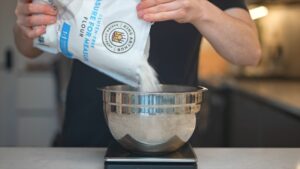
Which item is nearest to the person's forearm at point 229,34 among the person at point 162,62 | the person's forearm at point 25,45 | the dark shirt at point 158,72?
the person at point 162,62

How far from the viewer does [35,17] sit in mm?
976

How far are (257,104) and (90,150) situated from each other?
196 centimetres

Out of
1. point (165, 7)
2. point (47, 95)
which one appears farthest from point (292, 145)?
point (47, 95)

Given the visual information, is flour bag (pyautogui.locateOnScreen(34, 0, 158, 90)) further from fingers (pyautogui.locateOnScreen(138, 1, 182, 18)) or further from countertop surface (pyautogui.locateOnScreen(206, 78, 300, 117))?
countertop surface (pyautogui.locateOnScreen(206, 78, 300, 117))

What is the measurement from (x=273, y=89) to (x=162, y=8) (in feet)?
7.65

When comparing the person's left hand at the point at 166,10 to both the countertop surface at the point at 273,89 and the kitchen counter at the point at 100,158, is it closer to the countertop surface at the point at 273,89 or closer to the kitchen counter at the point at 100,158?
the kitchen counter at the point at 100,158

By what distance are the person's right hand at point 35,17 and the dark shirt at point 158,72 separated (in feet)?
1.08

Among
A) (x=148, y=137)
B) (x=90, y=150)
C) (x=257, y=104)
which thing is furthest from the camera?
(x=257, y=104)

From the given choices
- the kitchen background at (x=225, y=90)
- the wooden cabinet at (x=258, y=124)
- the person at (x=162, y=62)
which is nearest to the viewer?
the person at (x=162, y=62)

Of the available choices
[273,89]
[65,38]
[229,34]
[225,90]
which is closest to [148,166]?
[65,38]

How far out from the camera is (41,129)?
→ 4273mm

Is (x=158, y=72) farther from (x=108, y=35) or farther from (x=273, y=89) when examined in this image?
(x=273, y=89)

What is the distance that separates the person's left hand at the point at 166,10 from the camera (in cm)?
91

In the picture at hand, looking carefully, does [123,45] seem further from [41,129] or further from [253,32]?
[41,129]
